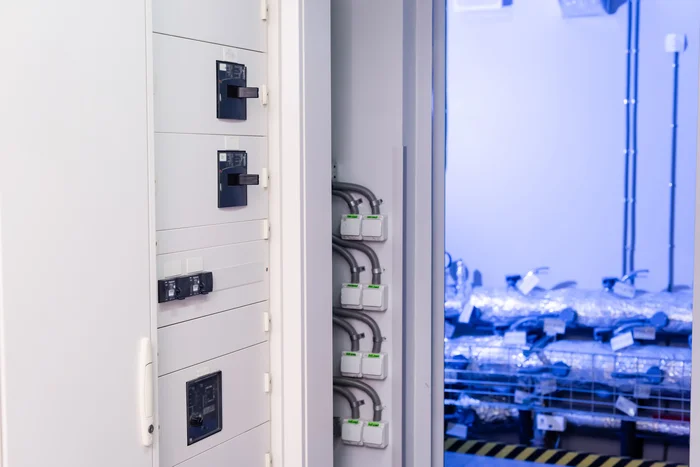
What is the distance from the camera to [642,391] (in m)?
3.35

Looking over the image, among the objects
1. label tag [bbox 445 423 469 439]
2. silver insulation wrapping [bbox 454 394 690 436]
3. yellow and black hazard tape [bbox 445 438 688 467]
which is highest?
silver insulation wrapping [bbox 454 394 690 436]

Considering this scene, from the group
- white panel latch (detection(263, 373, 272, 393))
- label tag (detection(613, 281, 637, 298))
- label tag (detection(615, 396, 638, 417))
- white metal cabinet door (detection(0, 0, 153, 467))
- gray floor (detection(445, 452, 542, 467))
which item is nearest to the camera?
white metal cabinet door (detection(0, 0, 153, 467))

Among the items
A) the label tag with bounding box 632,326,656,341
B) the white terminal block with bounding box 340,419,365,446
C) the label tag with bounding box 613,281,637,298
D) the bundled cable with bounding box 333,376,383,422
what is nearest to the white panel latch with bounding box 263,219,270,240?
the bundled cable with bounding box 333,376,383,422

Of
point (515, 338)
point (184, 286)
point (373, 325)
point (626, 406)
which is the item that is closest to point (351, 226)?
point (373, 325)

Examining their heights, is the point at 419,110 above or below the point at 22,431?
above

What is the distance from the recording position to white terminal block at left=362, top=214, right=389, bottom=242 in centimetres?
317

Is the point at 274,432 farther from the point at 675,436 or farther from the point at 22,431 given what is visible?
the point at 675,436

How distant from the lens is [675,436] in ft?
11.0

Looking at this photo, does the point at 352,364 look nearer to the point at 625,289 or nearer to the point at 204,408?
the point at 204,408

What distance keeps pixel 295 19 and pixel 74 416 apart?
1.43 m

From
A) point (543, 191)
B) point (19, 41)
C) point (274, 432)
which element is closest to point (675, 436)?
point (543, 191)

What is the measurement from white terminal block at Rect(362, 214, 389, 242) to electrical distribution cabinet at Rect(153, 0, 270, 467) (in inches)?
22.1

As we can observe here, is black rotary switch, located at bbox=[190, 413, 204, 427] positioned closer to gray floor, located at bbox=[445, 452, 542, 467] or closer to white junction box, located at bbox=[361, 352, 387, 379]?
white junction box, located at bbox=[361, 352, 387, 379]

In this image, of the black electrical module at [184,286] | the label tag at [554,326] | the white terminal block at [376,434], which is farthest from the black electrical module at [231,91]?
the label tag at [554,326]
